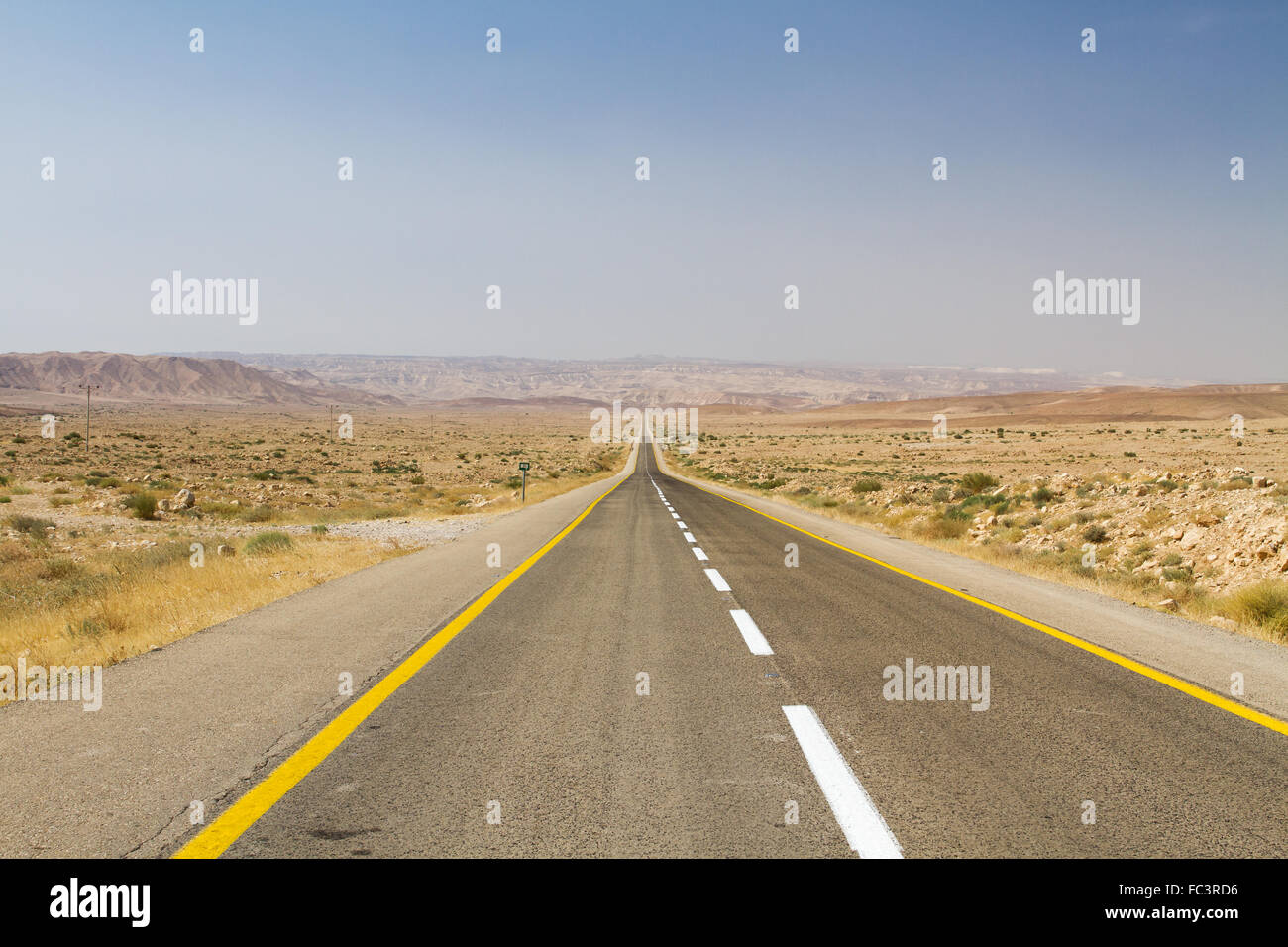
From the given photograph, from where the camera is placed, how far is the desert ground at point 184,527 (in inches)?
352

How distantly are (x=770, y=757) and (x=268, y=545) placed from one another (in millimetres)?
13832

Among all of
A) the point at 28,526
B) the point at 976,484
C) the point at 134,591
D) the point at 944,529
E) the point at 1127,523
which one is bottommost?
the point at 944,529

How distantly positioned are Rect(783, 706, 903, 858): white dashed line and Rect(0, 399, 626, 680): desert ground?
5698 mm

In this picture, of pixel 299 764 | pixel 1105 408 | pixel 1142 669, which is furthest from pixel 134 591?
pixel 1105 408

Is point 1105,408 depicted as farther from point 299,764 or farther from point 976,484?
point 299,764

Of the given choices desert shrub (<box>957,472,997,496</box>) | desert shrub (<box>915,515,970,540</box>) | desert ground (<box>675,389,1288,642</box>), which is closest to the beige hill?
desert ground (<box>675,389,1288,642</box>)

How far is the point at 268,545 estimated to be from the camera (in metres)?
15.8

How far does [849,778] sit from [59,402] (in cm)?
21105

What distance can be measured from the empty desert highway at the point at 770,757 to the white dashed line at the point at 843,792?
0.01 meters

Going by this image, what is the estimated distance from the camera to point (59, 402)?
570 ft

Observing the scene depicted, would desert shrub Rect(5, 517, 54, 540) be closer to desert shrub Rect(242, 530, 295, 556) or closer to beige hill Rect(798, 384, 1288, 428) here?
desert shrub Rect(242, 530, 295, 556)

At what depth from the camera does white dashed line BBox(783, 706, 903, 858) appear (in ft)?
11.4
